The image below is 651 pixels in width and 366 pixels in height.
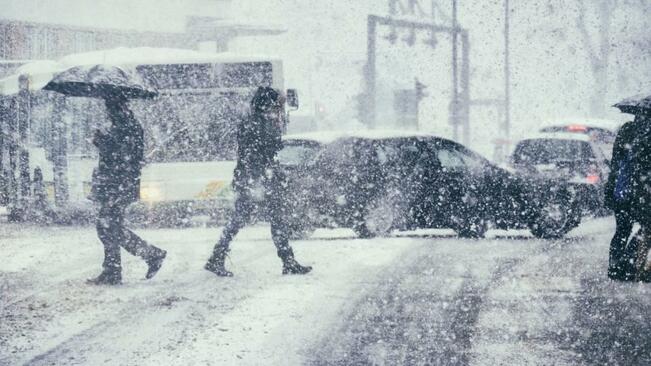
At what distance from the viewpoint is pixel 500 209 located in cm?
1277

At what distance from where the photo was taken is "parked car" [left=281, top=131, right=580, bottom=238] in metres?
12.2

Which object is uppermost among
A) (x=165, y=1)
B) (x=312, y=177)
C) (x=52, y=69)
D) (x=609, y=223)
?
(x=165, y=1)

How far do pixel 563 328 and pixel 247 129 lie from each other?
3.88m

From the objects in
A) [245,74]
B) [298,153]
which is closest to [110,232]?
[298,153]

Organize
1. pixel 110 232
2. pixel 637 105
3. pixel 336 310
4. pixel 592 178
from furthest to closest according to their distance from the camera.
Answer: pixel 592 178 < pixel 110 232 < pixel 637 105 < pixel 336 310

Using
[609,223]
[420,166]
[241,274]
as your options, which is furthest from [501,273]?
[609,223]

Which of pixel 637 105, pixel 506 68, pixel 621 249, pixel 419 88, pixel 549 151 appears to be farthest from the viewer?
pixel 506 68

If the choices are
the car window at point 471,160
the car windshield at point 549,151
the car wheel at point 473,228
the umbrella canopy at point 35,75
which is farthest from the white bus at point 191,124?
the car windshield at point 549,151

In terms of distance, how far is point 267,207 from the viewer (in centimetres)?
901

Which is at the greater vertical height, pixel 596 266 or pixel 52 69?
pixel 52 69

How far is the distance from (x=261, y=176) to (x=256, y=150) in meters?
0.25

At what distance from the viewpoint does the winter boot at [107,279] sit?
28.2 feet

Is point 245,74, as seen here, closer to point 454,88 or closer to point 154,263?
point 154,263

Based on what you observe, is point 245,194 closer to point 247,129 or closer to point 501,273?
point 247,129
